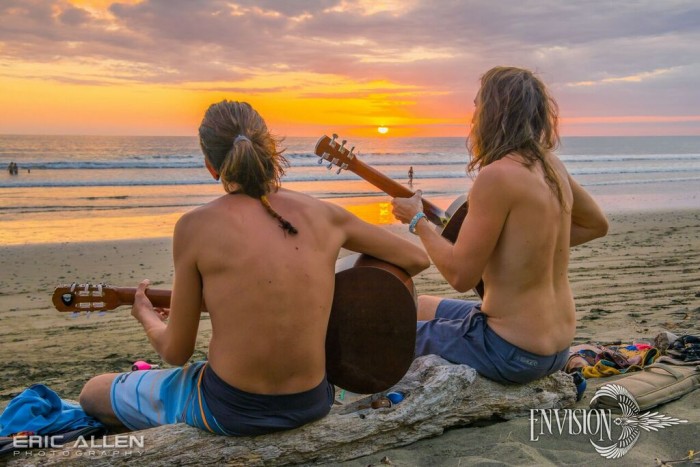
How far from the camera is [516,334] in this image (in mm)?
3213

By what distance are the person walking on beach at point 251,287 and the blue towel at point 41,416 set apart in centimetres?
57

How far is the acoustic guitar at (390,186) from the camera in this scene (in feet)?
12.8

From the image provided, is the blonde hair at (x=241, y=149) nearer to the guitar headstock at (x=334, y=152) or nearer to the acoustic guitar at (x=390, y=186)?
the acoustic guitar at (x=390, y=186)

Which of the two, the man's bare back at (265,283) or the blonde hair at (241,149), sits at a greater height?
the blonde hair at (241,149)

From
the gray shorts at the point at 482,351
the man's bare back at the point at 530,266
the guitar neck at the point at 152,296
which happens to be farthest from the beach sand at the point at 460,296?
the guitar neck at the point at 152,296

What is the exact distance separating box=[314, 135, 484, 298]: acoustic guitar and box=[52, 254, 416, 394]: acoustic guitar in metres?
0.83

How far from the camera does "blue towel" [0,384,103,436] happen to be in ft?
9.97

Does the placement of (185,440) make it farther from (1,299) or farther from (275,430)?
(1,299)

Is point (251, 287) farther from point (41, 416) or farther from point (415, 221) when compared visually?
point (41, 416)

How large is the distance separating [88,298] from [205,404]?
2.66 ft

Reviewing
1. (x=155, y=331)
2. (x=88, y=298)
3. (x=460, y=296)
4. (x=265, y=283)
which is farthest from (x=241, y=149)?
(x=460, y=296)

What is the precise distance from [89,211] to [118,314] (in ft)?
28.4

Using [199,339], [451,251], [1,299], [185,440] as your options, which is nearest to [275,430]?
[185,440]

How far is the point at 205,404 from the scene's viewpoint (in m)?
2.85
